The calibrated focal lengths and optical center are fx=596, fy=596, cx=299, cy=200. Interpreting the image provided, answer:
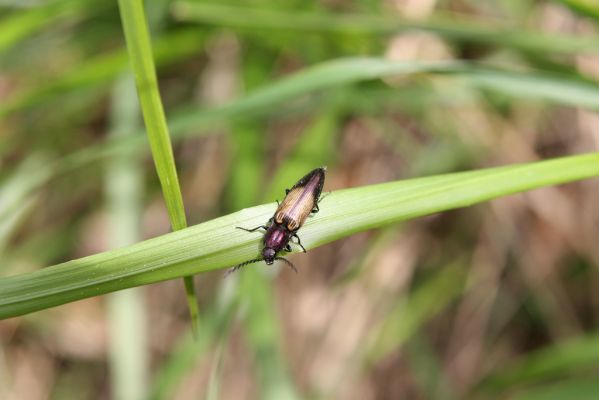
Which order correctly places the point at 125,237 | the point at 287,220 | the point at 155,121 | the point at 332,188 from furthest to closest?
the point at 332,188 < the point at 125,237 < the point at 287,220 < the point at 155,121

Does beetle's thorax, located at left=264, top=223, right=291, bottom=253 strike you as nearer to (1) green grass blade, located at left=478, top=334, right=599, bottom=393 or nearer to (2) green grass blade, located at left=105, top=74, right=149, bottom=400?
(2) green grass blade, located at left=105, top=74, right=149, bottom=400

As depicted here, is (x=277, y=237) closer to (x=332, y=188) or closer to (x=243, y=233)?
(x=243, y=233)

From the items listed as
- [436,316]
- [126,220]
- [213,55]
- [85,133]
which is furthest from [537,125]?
[85,133]

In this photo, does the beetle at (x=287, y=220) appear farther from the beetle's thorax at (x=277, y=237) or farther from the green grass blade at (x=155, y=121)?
the green grass blade at (x=155, y=121)

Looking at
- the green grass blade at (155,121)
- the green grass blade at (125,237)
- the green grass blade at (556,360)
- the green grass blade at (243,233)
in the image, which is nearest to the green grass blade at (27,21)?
the green grass blade at (125,237)

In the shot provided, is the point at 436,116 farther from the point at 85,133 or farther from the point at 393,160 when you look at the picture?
the point at 85,133

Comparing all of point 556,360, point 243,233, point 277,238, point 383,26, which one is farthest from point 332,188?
point 243,233
